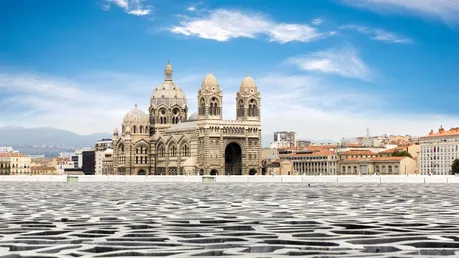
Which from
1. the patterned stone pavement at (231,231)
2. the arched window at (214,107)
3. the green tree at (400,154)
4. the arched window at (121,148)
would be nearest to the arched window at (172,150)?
the arched window at (214,107)

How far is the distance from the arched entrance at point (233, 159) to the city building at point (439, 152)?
34.3 meters

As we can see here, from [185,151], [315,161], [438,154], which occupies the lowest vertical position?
[315,161]

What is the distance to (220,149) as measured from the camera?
11900 cm

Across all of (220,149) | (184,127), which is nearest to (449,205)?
(220,149)

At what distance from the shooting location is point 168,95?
138m

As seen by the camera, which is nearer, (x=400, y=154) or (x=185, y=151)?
(x=185, y=151)

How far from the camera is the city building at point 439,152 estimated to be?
Answer: 13888cm

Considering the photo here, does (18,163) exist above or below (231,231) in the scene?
above

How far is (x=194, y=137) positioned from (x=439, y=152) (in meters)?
44.8

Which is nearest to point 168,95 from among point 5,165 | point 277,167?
point 277,167

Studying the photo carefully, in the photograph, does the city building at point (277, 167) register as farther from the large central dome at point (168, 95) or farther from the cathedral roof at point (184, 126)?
the large central dome at point (168, 95)

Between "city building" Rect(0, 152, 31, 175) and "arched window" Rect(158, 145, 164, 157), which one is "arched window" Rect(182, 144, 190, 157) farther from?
"city building" Rect(0, 152, 31, 175)

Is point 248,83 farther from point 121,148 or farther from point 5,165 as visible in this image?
point 5,165

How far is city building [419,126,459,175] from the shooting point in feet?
456
